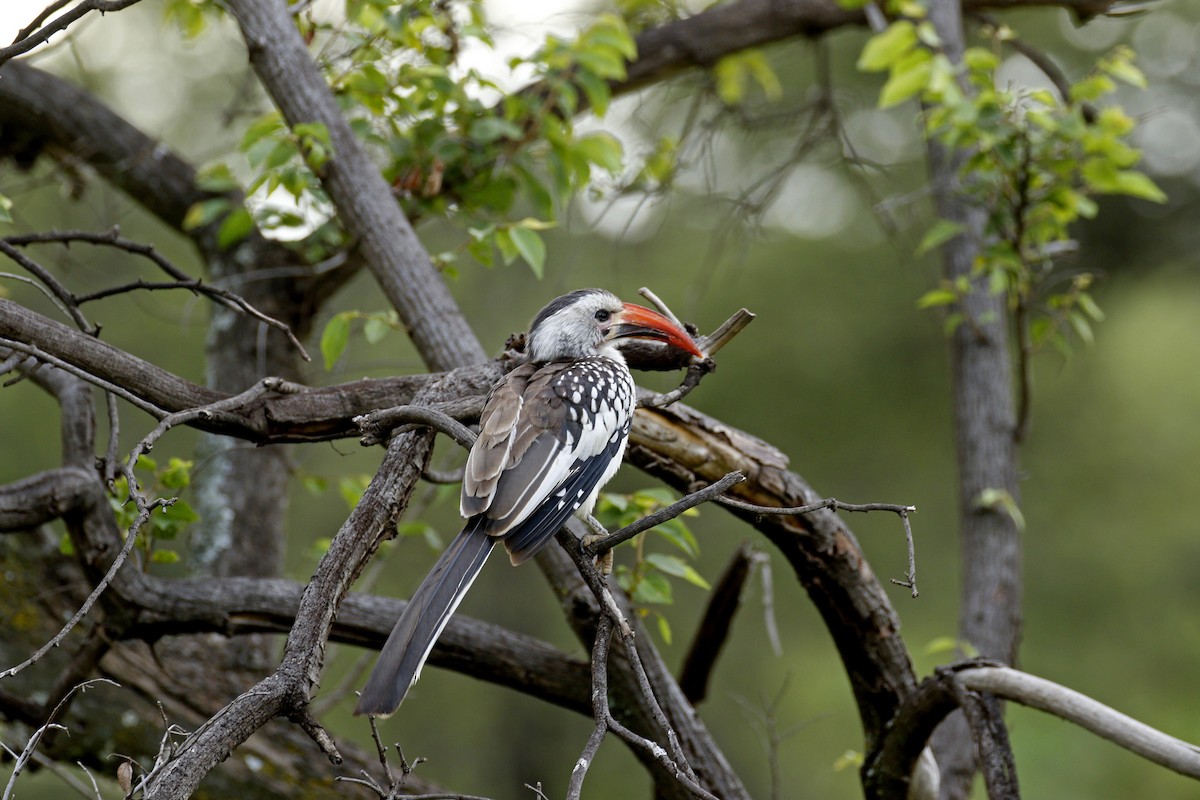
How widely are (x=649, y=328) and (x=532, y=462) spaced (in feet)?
2.42

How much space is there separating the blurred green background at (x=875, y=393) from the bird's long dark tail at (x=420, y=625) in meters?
4.23

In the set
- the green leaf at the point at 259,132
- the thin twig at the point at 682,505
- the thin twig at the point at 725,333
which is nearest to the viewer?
the thin twig at the point at 682,505

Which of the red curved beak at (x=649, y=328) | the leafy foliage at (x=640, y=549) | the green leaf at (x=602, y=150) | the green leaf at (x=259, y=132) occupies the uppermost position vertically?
the green leaf at (x=259, y=132)

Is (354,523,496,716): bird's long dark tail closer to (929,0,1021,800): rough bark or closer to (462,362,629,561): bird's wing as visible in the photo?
(462,362,629,561): bird's wing

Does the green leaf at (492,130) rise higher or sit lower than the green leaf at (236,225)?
higher

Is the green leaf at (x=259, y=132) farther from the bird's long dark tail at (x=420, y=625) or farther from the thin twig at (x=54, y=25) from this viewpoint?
the bird's long dark tail at (x=420, y=625)

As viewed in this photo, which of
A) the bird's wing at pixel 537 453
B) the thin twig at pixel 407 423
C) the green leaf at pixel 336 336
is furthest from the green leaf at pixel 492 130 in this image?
the thin twig at pixel 407 423

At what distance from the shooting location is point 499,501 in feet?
6.91

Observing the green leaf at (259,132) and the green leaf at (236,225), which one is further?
the green leaf at (236,225)

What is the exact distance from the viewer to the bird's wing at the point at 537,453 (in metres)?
2.11

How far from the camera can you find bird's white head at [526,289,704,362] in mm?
2807

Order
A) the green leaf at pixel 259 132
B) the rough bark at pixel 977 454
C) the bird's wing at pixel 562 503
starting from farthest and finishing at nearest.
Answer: the rough bark at pixel 977 454 → the green leaf at pixel 259 132 → the bird's wing at pixel 562 503

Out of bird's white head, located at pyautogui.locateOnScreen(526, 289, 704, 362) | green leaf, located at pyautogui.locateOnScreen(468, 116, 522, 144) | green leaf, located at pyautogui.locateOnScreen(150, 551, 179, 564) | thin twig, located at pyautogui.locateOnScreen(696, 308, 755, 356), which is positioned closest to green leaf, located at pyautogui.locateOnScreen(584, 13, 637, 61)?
green leaf, located at pyautogui.locateOnScreen(468, 116, 522, 144)

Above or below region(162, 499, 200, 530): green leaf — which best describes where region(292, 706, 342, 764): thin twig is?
below
